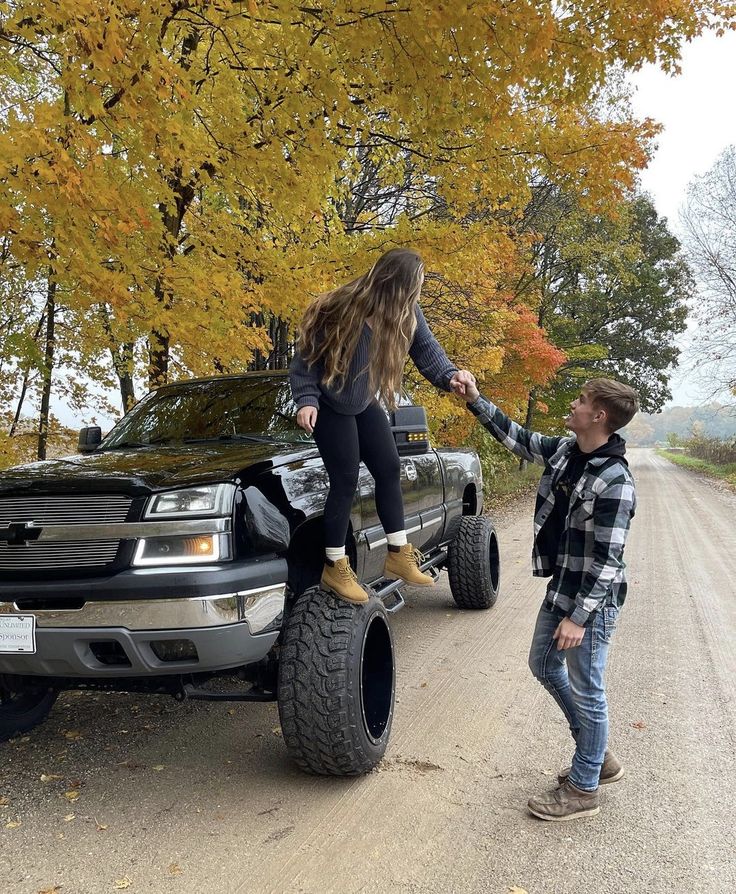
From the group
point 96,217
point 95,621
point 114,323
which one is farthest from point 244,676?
point 114,323

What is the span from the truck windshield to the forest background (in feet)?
5.22

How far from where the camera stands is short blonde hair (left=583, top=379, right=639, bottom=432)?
10.1 feet

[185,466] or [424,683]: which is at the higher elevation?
[185,466]

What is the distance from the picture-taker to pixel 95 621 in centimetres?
292

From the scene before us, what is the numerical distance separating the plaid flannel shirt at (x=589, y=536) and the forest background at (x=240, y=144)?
3441mm

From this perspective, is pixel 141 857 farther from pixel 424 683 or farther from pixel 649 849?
pixel 424 683

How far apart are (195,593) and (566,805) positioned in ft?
5.59

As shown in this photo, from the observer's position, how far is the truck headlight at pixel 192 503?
10.0ft

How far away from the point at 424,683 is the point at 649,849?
2025 mm

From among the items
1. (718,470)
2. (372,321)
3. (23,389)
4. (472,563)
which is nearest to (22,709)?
(372,321)

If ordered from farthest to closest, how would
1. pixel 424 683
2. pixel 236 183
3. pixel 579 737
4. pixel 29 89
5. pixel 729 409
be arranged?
1. pixel 729 409
2. pixel 29 89
3. pixel 236 183
4. pixel 424 683
5. pixel 579 737

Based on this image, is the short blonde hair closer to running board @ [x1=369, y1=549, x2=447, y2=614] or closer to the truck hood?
the truck hood

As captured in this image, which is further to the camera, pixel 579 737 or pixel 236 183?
pixel 236 183

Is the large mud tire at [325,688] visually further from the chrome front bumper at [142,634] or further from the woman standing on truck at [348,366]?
the chrome front bumper at [142,634]
